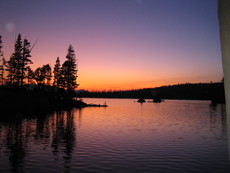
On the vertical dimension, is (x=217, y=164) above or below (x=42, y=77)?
below

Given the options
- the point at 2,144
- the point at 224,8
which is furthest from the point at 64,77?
the point at 224,8

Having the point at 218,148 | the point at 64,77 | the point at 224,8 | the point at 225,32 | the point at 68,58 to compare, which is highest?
the point at 68,58

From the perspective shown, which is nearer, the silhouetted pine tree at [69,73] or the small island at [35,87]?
the small island at [35,87]

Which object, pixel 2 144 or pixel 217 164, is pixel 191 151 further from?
pixel 2 144

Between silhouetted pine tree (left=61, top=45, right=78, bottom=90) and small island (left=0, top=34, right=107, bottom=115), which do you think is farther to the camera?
silhouetted pine tree (left=61, top=45, right=78, bottom=90)

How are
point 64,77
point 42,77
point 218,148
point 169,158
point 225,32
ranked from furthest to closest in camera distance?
point 42,77 < point 64,77 < point 218,148 < point 169,158 < point 225,32

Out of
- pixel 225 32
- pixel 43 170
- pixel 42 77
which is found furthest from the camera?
pixel 42 77

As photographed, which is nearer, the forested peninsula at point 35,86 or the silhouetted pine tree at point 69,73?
the forested peninsula at point 35,86

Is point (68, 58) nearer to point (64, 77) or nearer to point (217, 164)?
point (64, 77)

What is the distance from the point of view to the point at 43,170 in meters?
9.41

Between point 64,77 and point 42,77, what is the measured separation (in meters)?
12.0

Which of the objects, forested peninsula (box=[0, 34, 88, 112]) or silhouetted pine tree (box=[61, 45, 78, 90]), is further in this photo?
silhouetted pine tree (box=[61, 45, 78, 90])

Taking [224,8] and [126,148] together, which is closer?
[224,8]

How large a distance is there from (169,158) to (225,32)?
11911 mm
